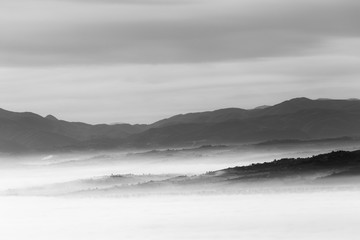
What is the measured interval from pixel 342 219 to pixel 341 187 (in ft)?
35.4

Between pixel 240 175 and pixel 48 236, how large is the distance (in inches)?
902

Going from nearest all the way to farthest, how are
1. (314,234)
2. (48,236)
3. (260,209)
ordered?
(314,234) < (48,236) < (260,209)

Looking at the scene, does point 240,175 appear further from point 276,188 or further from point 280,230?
point 280,230

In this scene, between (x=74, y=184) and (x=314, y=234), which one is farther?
(x=74, y=184)

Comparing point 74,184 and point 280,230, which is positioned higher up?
point 74,184

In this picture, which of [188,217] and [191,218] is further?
[188,217]

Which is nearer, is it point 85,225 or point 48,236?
point 48,236

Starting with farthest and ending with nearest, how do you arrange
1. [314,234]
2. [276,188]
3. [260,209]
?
[276,188]
[260,209]
[314,234]

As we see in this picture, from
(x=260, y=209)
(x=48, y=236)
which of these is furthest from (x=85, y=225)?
(x=260, y=209)

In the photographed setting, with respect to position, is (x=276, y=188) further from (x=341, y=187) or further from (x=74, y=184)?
(x=74, y=184)

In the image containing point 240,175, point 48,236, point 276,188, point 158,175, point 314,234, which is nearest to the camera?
point 314,234

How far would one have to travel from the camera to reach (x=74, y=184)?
46.9 m

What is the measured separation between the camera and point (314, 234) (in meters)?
21.5

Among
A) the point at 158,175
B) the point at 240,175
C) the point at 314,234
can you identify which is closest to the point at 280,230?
the point at 314,234
